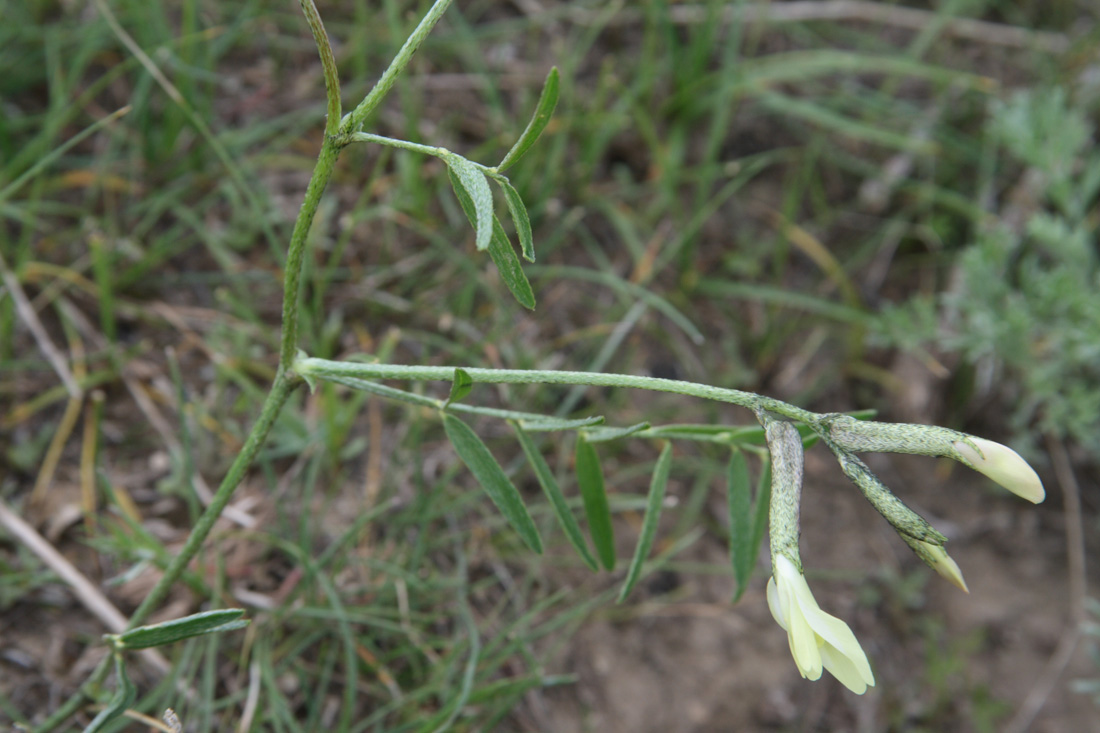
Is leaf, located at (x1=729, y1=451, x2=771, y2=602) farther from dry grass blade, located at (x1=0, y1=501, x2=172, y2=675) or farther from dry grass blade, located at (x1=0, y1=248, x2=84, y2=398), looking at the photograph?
dry grass blade, located at (x1=0, y1=248, x2=84, y2=398)

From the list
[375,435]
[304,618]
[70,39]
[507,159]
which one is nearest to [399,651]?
[304,618]

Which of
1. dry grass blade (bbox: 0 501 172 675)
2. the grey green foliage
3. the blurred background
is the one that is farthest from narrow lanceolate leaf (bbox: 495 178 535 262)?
the grey green foliage

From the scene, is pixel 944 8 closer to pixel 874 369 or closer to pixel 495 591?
pixel 874 369

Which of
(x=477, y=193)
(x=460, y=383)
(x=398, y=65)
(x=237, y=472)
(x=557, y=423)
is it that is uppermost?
(x=398, y=65)

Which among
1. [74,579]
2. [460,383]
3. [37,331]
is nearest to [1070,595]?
[460,383]

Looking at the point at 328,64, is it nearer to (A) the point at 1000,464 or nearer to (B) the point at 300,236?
(B) the point at 300,236
